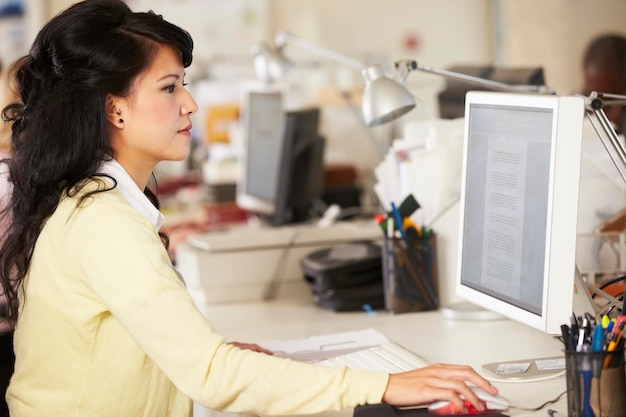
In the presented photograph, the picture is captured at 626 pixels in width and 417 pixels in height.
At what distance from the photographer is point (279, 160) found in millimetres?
3066

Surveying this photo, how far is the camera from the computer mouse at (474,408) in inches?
47.7

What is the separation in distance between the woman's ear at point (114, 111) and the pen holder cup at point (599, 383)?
28.1 inches

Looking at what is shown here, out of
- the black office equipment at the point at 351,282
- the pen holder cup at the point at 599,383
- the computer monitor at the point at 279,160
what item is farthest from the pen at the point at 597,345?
the computer monitor at the point at 279,160

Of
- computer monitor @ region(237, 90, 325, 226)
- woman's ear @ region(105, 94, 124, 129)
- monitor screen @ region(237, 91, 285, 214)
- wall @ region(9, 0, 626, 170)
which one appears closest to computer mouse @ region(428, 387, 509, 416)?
woman's ear @ region(105, 94, 124, 129)

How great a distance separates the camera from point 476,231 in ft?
5.41

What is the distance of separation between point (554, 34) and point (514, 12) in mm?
401

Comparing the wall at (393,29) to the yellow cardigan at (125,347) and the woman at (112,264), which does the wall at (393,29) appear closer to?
the woman at (112,264)

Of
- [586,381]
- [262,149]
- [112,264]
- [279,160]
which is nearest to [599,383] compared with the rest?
[586,381]

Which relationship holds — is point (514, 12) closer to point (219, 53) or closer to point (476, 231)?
point (219, 53)

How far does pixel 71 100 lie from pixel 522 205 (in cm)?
68

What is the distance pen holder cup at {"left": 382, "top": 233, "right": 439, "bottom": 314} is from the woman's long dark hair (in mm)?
745

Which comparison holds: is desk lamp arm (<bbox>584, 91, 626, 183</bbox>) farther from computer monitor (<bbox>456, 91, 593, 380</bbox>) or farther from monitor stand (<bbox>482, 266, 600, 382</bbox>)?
monitor stand (<bbox>482, 266, 600, 382</bbox>)

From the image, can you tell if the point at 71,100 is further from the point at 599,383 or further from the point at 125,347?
the point at 599,383

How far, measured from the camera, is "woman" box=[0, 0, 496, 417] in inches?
47.6
